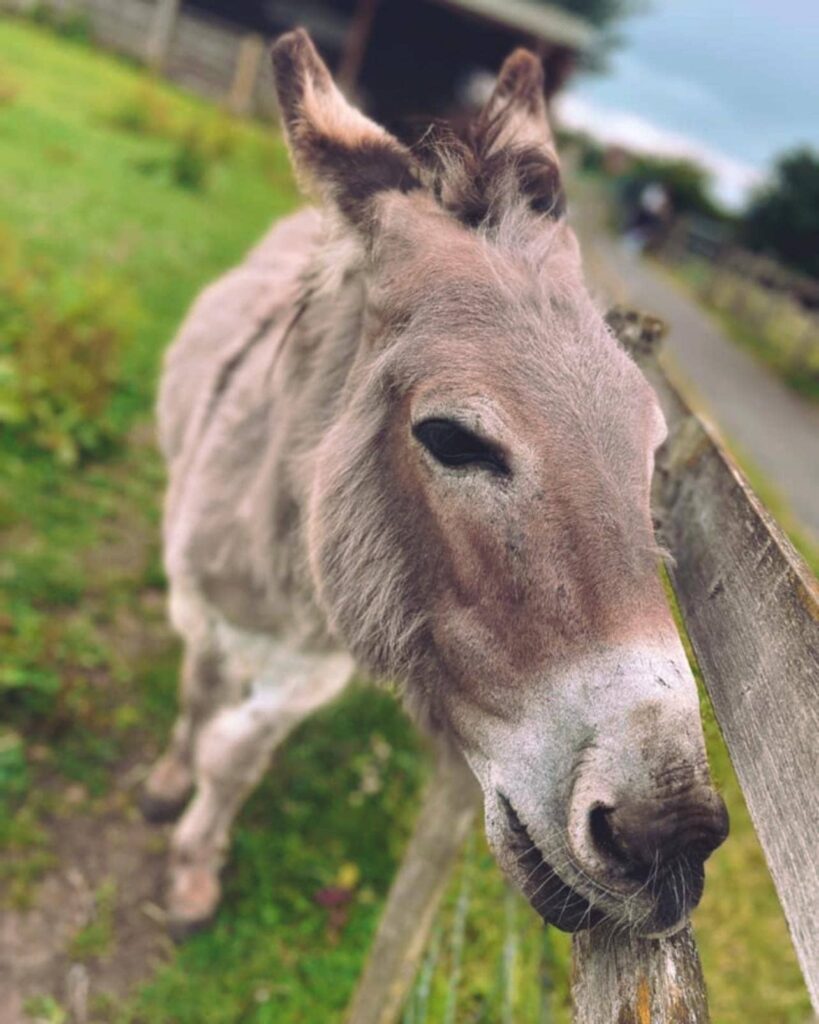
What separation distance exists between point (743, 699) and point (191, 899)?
2.51 m

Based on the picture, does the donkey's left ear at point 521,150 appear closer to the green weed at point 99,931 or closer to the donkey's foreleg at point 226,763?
the donkey's foreleg at point 226,763

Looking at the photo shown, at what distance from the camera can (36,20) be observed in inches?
671

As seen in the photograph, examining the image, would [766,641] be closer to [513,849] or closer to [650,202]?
[513,849]

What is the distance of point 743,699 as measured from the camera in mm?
1222

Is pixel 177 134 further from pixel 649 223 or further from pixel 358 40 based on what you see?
pixel 649 223

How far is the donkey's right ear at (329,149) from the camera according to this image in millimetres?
1982

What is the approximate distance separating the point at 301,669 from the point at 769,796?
186 cm

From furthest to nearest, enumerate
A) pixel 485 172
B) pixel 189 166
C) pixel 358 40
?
pixel 358 40
pixel 189 166
pixel 485 172

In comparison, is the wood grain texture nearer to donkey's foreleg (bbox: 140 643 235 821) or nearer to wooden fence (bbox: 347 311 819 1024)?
wooden fence (bbox: 347 311 819 1024)

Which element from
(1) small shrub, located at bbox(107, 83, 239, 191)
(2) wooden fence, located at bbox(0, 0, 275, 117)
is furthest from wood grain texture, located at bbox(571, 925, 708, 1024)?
(2) wooden fence, located at bbox(0, 0, 275, 117)

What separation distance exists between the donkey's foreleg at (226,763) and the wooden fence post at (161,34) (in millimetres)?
18245

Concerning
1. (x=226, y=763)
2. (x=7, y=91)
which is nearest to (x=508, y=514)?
(x=226, y=763)

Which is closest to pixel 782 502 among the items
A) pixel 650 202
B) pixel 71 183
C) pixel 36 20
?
pixel 71 183

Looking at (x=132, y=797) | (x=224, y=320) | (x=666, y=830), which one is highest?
(x=666, y=830)
